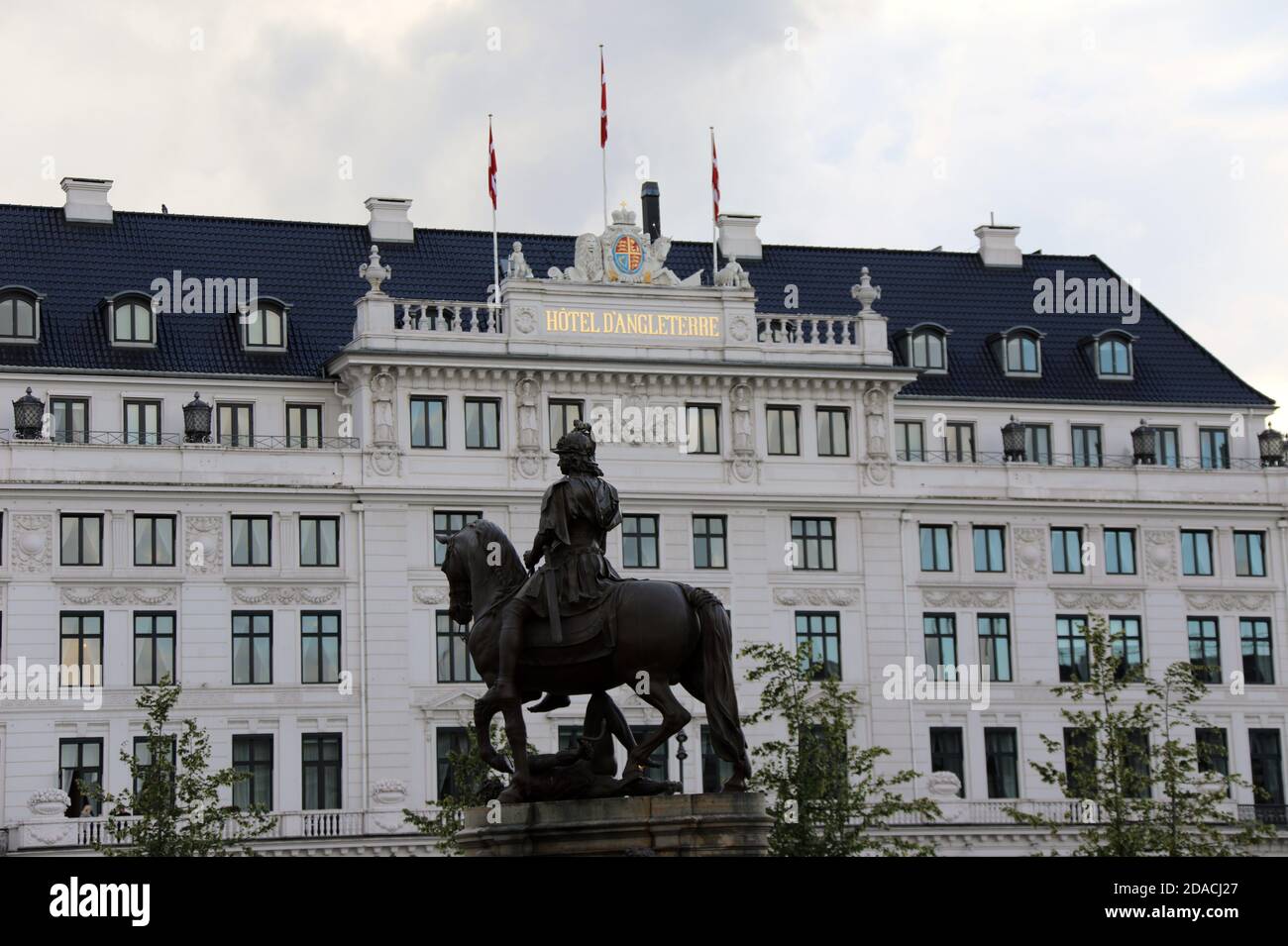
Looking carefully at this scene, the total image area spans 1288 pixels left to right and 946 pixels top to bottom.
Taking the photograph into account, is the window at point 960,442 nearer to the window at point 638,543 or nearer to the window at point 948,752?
the window at point 948,752

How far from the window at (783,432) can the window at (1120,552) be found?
33.5 feet

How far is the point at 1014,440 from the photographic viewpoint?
8156 cm

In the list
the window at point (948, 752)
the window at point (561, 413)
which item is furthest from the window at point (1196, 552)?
the window at point (561, 413)

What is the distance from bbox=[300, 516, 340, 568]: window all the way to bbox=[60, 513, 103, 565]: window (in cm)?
561

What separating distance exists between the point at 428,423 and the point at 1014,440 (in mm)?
18021

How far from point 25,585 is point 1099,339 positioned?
34.7m

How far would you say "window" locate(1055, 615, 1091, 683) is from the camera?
80.8m

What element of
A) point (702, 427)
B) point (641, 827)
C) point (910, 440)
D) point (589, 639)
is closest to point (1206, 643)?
point (910, 440)

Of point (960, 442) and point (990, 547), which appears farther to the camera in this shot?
point (960, 442)

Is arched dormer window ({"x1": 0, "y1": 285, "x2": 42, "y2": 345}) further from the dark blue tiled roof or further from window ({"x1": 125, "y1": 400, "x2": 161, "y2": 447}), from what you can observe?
window ({"x1": 125, "y1": 400, "x2": 161, "y2": 447})

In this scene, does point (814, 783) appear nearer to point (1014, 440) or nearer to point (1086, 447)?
point (1014, 440)

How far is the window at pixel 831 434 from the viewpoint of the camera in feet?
262

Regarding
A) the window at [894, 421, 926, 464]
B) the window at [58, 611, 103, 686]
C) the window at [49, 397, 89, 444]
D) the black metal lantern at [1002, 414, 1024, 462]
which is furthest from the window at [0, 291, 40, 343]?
the black metal lantern at [1002, 414, 1024, 462]
